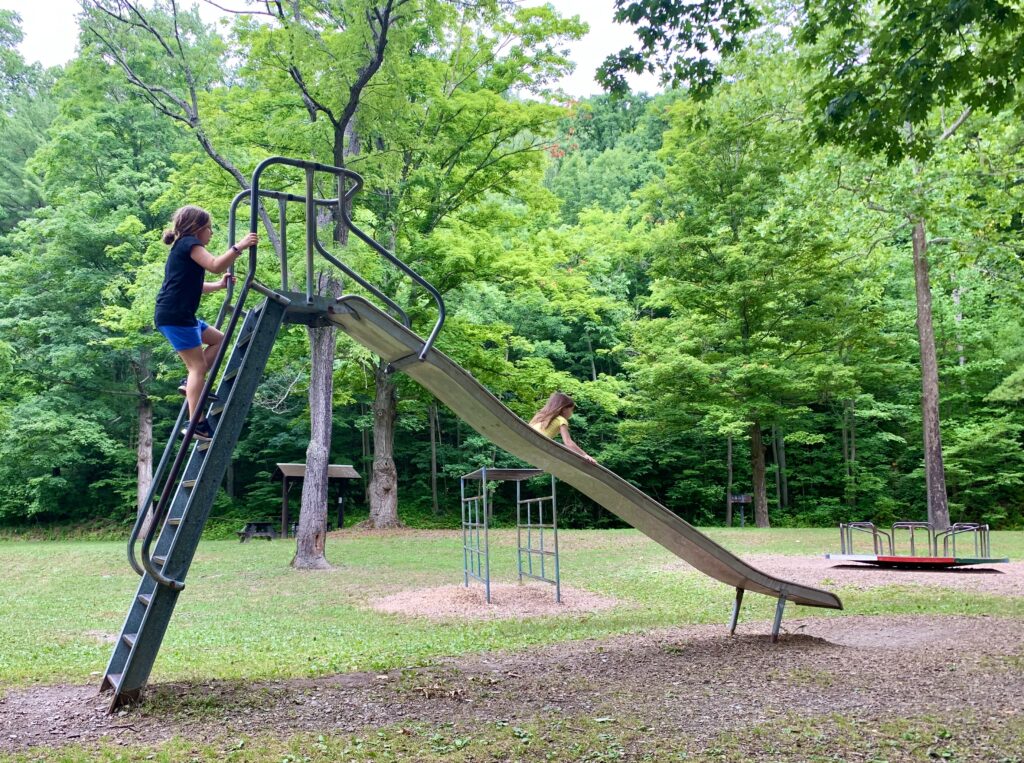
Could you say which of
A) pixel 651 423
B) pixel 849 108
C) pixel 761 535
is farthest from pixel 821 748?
pixel 651 423

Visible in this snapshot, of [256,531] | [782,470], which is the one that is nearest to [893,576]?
[256,531]

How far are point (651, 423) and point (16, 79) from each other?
31312 millimetres

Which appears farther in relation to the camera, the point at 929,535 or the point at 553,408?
the point at 929,535

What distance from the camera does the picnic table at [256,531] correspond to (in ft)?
80.7

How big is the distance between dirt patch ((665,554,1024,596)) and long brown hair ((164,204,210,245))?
8.40 meters

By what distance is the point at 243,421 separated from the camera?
5156 millimetres

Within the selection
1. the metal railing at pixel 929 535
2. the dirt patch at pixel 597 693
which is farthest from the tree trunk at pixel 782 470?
the dirt patch at pixel 597 693

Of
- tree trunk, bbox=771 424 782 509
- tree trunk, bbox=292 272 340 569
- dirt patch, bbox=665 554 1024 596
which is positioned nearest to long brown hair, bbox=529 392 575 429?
dirt patch, bbox=665 554 1024 596

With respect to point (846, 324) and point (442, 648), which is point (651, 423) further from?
point (442, 648)

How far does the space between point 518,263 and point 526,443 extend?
15.2 meters

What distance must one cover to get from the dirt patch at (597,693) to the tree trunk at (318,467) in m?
9.09

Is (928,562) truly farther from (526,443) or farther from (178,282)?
(178,282)

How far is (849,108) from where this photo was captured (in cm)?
742

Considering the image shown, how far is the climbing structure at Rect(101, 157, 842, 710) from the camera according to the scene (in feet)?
15.8
